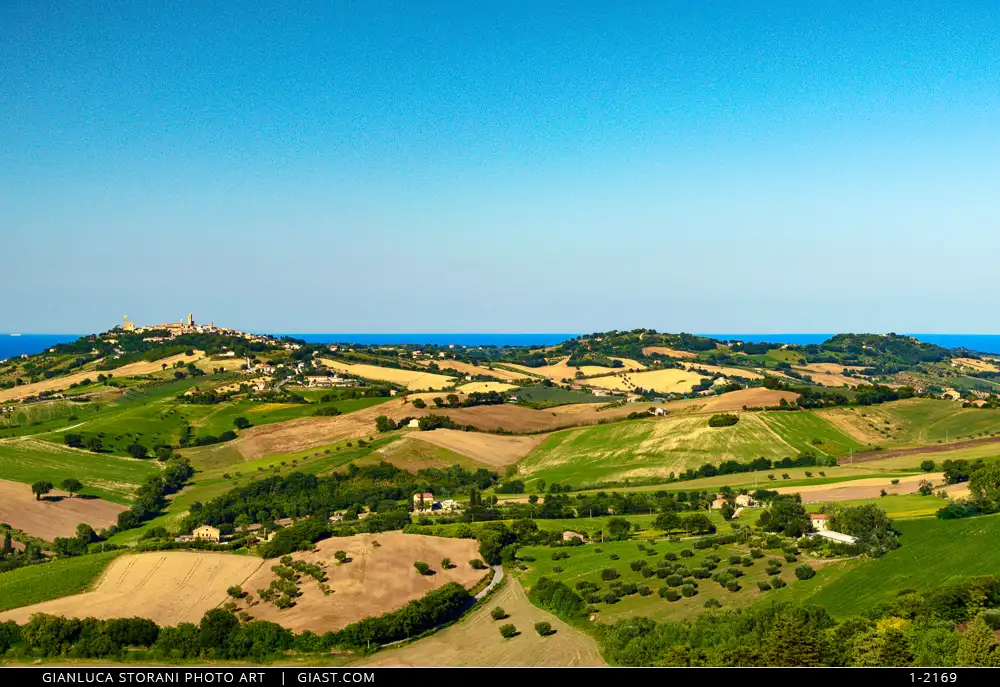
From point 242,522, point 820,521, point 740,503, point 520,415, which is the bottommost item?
point 242,522

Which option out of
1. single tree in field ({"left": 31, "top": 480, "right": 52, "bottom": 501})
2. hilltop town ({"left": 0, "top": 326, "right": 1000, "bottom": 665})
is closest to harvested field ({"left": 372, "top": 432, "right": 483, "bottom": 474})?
hilltop town ({"left": 0, "top": 326, "right": 1000, "bottom": 665})

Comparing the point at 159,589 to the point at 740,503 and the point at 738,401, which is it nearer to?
the point at 740,503

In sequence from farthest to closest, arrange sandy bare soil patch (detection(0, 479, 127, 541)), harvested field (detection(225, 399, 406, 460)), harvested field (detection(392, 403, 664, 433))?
harvested field (detection(392, 403, 664, 433))
harvested field (detection(225, 399, 406, 460))
sandy bare soil patch (detection(0, 479, 127, 541))

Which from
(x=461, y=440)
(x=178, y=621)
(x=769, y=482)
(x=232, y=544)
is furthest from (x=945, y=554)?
(x=461, y=440)

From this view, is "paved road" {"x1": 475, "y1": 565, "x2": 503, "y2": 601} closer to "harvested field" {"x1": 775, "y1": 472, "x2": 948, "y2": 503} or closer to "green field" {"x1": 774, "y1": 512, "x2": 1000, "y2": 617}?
"green field" {"x1": 774, "y1": 512, "x2": 1000, "y2": 617}

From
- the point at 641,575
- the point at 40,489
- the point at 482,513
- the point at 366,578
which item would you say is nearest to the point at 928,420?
the point at 482,513

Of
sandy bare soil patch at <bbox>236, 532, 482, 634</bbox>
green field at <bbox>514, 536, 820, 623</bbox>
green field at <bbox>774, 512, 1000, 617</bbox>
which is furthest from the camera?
sandy bare soil patch at <bbox>236, 532, 482, 634</bbox>
